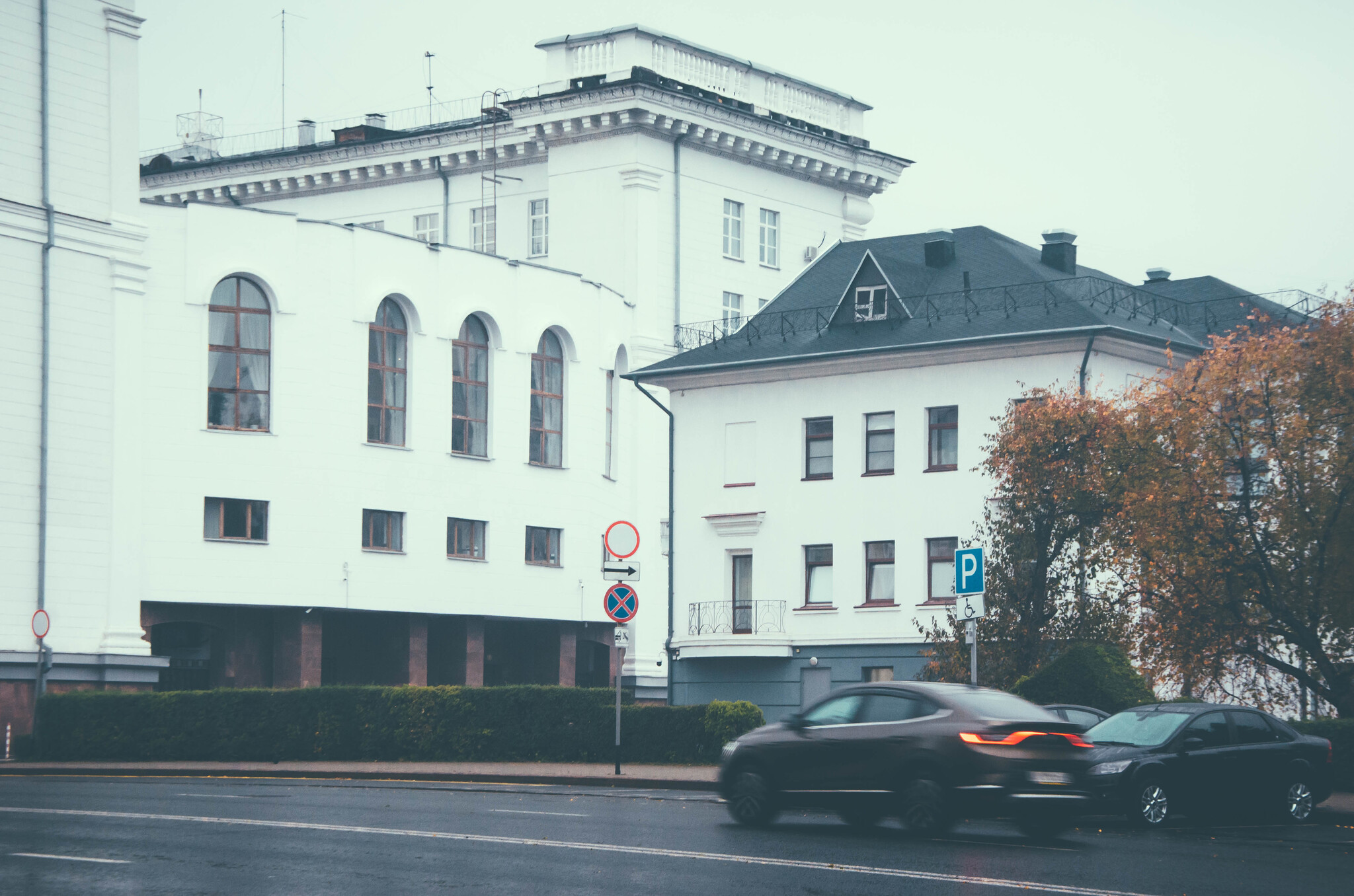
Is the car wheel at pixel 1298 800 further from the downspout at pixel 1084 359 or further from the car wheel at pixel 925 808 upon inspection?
the downspout at pixel 1084 359

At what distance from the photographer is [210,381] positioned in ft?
158

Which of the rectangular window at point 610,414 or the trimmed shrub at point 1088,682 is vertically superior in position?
the rectangular window at point 610,414

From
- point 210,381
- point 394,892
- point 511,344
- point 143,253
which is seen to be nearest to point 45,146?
point 143,253

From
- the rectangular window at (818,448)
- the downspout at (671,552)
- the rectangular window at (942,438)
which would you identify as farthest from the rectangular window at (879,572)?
the downspout at (671,552)

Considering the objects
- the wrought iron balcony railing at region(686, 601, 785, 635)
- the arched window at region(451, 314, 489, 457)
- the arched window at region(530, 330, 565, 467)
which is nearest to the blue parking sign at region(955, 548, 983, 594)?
the wrought iron balcony railing at region(686, 601, 785, 635)

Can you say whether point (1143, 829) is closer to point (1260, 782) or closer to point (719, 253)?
point (1260, 782)

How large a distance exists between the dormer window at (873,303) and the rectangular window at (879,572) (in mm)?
5688

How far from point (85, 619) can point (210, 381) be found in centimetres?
756

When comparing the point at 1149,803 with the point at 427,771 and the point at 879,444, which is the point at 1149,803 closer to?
the point at 427,771

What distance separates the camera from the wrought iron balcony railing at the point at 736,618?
140 ft

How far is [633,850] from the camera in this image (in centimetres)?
1500

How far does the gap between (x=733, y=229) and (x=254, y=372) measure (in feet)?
67.3

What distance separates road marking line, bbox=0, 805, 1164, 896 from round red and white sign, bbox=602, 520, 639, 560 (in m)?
10.1

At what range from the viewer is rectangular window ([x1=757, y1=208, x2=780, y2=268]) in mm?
64125
